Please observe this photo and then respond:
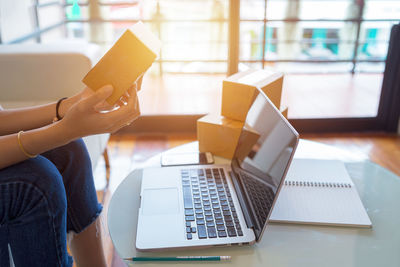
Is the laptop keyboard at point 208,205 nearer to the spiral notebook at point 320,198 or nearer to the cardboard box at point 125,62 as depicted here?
the spiral notebook at point 320,198

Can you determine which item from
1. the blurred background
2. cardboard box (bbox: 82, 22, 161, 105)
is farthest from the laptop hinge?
the blurred background

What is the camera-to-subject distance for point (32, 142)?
0.76 meters

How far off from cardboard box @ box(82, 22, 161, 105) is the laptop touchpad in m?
0.27

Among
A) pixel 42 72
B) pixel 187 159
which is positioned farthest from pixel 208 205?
pixel 42 72

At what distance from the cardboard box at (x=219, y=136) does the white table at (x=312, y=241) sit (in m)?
0.31

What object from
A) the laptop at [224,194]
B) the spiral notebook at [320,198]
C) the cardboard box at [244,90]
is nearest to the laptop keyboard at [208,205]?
the laptop at [224,194]

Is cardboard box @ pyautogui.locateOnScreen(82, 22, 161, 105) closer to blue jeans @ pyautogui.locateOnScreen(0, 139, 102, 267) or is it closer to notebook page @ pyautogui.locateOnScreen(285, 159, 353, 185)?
blue jeans @ pyautogui.locateOnScreen(0, 139, 102, 267)

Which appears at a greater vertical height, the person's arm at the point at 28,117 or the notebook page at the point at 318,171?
the person's arm at the point at 28,117

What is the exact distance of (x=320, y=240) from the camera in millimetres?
770

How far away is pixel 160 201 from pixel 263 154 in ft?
0.90

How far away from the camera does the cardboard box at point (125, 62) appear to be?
0.72m

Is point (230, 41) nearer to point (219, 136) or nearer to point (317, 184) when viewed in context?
point (219, 136)

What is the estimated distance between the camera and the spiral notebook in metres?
0.82

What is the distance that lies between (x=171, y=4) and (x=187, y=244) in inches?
123
